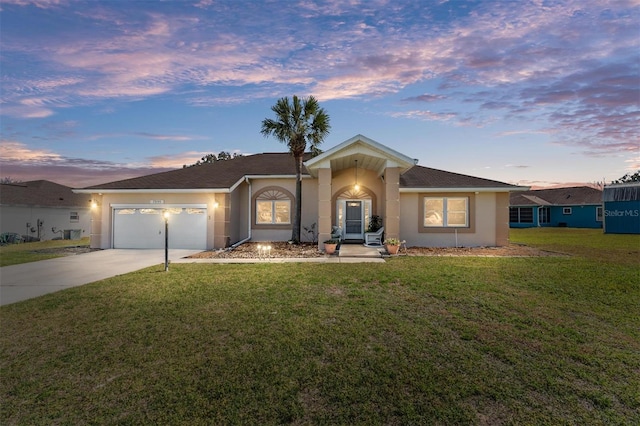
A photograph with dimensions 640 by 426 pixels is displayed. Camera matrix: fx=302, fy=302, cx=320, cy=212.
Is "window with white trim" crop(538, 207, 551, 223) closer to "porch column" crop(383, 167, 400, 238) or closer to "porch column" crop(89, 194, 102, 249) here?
"porch column" crop(383, 167, 400, 238)

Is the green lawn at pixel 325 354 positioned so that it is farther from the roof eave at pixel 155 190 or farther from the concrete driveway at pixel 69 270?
the roof eave at pixel 155 190

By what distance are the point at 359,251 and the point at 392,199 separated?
2858mm

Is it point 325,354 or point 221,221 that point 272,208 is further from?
point 325,354

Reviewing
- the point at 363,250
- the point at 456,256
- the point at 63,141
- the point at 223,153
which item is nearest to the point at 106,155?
the point at 63,141

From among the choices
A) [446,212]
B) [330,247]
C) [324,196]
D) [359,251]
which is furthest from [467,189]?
[330,247]

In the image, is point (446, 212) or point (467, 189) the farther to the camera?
A: point (446, 212)

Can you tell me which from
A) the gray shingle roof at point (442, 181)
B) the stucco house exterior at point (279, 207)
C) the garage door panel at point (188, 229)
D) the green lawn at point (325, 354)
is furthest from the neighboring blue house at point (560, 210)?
the garage door panel at point (188, 229)

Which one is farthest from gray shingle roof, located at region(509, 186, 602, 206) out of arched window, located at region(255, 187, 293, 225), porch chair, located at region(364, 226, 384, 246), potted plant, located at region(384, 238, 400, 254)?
arched window, located at region(255, 187, 293, 225)

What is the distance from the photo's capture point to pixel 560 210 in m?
35.6

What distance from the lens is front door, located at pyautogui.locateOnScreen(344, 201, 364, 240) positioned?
17.2 metres

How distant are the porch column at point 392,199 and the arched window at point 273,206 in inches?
237

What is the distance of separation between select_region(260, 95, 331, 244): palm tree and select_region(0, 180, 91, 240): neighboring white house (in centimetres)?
2089

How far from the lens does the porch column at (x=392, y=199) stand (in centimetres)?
1397

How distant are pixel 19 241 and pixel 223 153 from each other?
26.2 m
